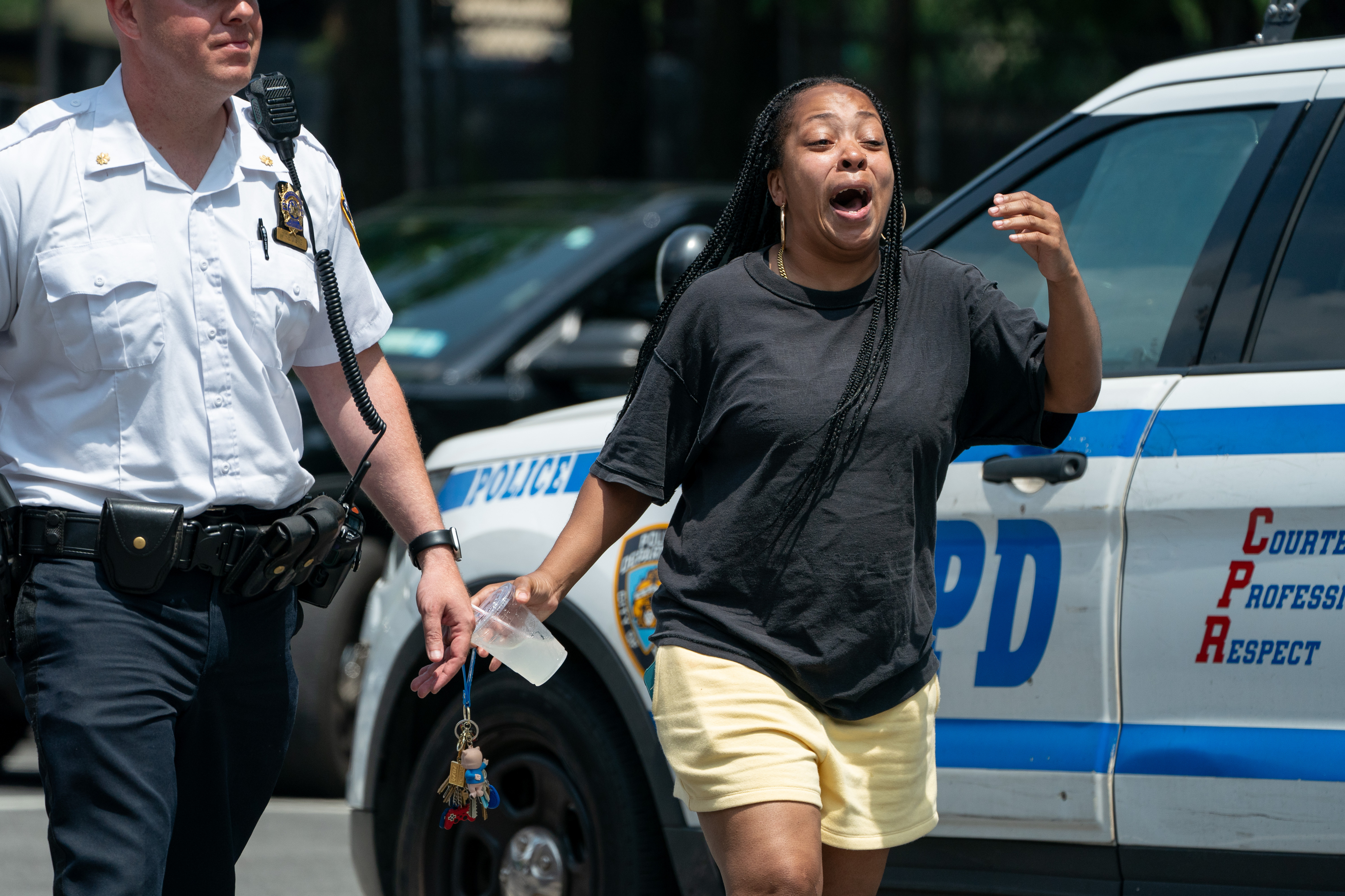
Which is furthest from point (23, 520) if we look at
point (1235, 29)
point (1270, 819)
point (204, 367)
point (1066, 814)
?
point (1235, 29)

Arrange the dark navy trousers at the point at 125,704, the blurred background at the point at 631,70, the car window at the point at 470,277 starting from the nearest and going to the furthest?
1. the dark navy trousers at the point at 125,704
2. the car window at the point at 470,277
3. the blurred background at the point at 631,70

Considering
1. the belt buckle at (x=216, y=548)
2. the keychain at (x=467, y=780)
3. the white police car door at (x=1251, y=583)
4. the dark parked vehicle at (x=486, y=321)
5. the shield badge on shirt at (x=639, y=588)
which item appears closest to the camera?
the belt buckle at (x=216, y=548)

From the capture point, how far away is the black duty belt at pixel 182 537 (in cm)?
268

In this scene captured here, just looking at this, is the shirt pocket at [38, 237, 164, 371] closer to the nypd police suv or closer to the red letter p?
the nypd police suv

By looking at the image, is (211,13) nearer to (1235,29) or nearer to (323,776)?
(323,776)

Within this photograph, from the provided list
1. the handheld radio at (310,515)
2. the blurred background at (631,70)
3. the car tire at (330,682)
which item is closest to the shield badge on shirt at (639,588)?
the handheld radio at (310,515)

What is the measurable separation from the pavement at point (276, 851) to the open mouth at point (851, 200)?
9.34ft

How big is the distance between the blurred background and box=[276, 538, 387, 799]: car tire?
6015mm

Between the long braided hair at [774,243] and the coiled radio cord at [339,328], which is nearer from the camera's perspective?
the long braided hair at [774,243]

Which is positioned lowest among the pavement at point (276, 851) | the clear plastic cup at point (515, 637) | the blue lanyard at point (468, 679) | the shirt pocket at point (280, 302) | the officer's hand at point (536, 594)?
the pavement at point (276, 851)

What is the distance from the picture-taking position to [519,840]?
3.89m

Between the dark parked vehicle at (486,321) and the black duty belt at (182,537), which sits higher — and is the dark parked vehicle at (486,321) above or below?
below

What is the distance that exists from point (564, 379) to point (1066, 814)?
3.19 m

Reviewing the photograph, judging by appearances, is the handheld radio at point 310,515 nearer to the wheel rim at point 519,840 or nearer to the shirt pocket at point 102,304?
the shirt pocket at point 102,304
